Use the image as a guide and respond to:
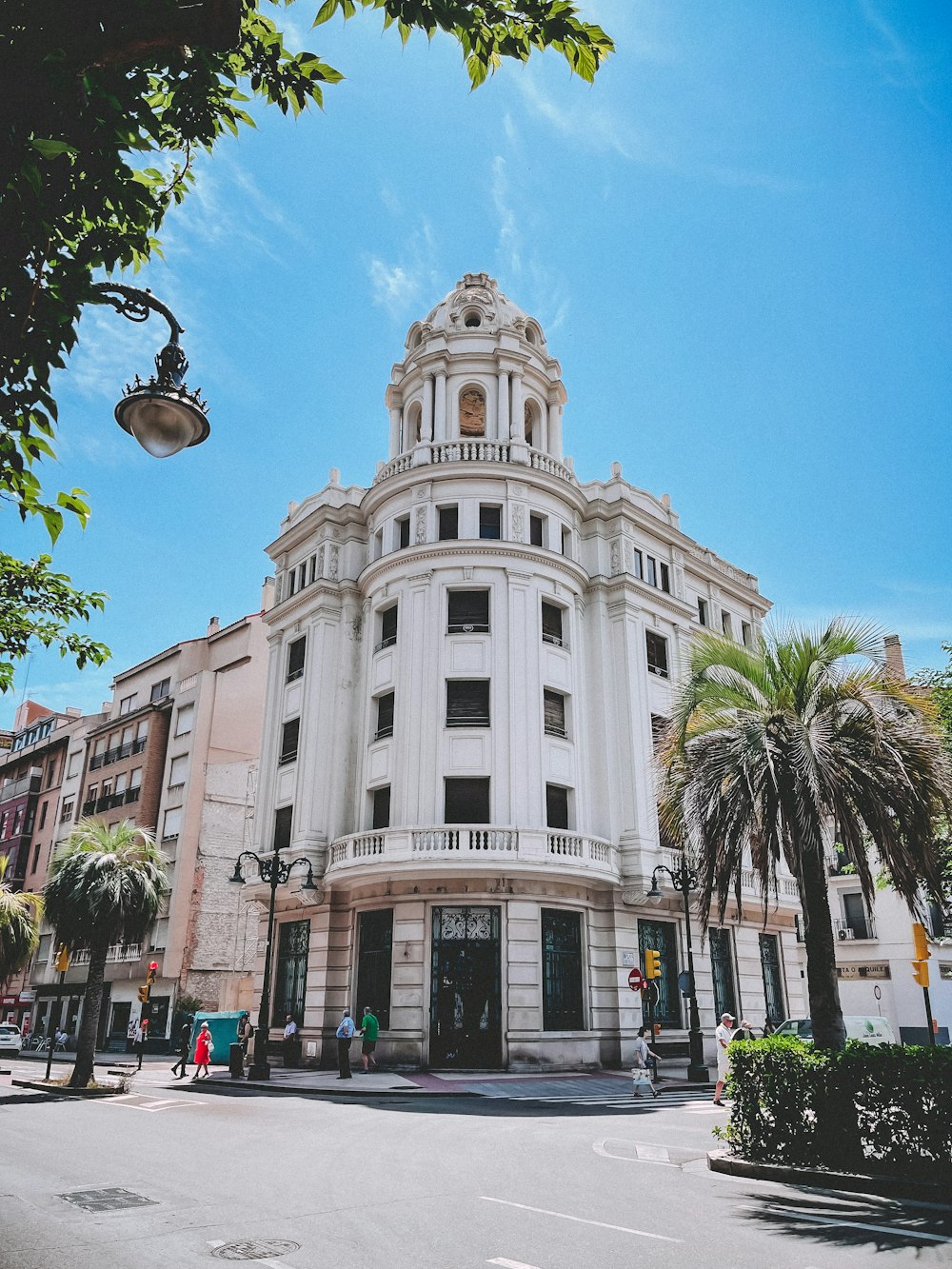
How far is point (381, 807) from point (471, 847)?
4.46m

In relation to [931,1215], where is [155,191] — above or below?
above

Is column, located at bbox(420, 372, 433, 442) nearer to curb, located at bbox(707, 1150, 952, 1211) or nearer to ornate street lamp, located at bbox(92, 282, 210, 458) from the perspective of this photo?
curb, located at bbox(707, 1150, 952, 1211)

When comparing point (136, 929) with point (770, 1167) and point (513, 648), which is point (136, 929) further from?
point (770, 1167)

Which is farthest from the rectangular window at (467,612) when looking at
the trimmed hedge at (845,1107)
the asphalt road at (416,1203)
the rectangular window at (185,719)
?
the rectangular window at (185,719)

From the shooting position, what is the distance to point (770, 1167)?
972 centimetres

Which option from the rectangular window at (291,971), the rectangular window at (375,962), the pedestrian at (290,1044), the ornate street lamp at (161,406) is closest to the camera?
the ornate street lamp at (161,406)

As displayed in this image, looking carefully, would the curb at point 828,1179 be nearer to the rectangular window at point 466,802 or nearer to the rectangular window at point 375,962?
the rectangular window at point 466,802

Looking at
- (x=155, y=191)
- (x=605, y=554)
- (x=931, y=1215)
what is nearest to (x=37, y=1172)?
(x=931, y=1215)

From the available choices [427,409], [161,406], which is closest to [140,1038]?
[427,409]

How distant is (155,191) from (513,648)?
23.1 m

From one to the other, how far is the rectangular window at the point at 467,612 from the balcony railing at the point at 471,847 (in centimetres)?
650

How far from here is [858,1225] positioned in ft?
25.2

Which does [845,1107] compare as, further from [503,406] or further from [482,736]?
[503,406]

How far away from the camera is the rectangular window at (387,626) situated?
3103 cm
